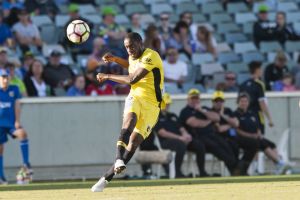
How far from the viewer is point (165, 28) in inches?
959

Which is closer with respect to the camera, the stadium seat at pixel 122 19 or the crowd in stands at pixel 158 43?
the crowd in stands at pixel 158 43

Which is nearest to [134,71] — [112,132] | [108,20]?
[112,132]

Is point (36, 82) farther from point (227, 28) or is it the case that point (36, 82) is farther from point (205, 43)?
point (227, 28)

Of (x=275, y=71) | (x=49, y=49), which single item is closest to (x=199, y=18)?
(x=275, y=71)

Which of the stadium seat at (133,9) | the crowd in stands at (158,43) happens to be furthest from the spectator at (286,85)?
the stadium seat at (133,9)

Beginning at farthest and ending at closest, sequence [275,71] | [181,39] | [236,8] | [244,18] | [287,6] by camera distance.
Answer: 1. [287,6]
2. [236,8]
3. [244,18]
4. [181,39]
5. [275,71]

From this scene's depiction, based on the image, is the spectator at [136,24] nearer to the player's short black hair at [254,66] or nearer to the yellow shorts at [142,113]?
the player's short black hair at [254,66]

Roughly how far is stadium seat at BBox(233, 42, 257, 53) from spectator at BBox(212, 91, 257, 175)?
3620 millimetres

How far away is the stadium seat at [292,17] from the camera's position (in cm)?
2652

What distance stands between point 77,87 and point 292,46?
614cm

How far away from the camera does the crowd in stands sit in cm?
2194

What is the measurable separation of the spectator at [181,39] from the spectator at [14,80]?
404 centimetres

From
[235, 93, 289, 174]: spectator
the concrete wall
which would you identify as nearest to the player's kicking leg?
the concrete wall

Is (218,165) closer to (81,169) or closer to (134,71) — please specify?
(81,169)
